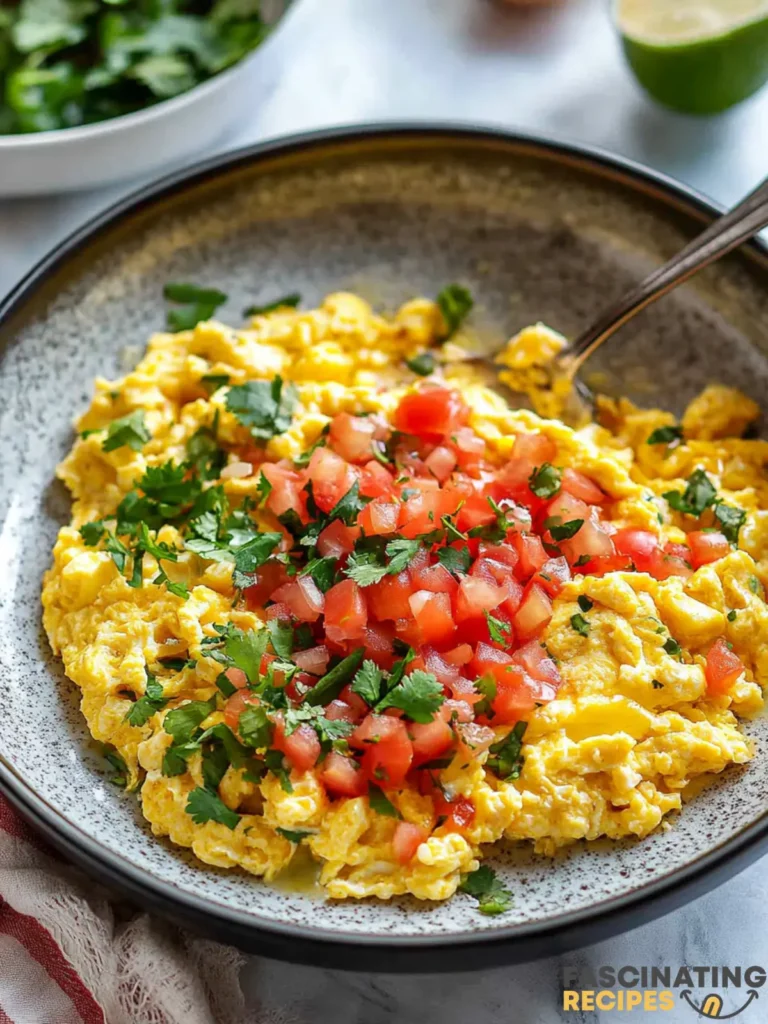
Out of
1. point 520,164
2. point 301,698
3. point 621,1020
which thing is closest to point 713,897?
point 621,1020

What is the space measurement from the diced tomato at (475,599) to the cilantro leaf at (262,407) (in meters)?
0.91

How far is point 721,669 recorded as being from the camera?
10.4ft

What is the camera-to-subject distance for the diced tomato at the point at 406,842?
291cm

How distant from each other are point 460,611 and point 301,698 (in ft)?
1.67

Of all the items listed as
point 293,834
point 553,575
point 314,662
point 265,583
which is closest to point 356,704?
point 314,662

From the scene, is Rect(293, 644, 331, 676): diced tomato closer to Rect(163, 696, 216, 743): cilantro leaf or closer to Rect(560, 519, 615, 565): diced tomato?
Rect(163, 696, 216, 743): cilantro leaf

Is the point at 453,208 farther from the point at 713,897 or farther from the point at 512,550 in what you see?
the point at 713,897

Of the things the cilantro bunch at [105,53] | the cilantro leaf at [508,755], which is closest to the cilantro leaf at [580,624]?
the cilantro leaf at [508,755]

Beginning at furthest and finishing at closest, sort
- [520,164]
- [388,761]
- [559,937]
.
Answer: [520,164] < [388,761] < [559,937]

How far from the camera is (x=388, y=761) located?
2951 millimetres

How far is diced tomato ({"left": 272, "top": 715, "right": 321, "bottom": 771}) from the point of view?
2951 millimetres

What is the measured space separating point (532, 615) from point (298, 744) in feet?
2.52

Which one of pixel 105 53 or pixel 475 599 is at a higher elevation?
pixel 105 53

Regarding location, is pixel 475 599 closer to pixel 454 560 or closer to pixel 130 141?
pixel 454 560
